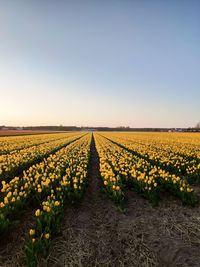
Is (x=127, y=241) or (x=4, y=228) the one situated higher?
(x=4, y=228)

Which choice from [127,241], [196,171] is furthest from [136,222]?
[196,171]

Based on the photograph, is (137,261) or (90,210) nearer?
(137,261)

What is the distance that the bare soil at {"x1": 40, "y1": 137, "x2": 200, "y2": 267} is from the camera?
10.2 ft

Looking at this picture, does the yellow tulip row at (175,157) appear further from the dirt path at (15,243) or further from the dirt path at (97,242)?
the dirt path at (15,243)

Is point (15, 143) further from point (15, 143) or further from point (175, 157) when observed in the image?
point (175, 157)

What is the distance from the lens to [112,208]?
5.13m

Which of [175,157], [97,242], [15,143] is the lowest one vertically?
[97,242]

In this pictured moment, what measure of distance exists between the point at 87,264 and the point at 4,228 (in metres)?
1.82

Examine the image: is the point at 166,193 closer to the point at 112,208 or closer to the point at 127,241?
the point at 112,208

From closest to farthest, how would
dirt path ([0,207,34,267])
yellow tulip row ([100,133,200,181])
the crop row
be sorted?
dirt path ([0,207,34,267]) → yellow tulip row ([100,133,200,181]) → the crop row

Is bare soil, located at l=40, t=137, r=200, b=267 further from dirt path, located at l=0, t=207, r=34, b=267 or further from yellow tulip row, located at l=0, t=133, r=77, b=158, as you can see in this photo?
yellow tulip row, located at l=0, t=133, r=77, b=158

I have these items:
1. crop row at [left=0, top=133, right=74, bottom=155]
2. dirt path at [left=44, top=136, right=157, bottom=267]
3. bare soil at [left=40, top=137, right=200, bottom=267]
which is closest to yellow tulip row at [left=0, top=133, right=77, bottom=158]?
crop row at [left=0, top=133, right=74, bottom=155]

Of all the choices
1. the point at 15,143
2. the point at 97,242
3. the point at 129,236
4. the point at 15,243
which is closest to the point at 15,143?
the point at 15,143

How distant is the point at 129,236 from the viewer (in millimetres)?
3771
